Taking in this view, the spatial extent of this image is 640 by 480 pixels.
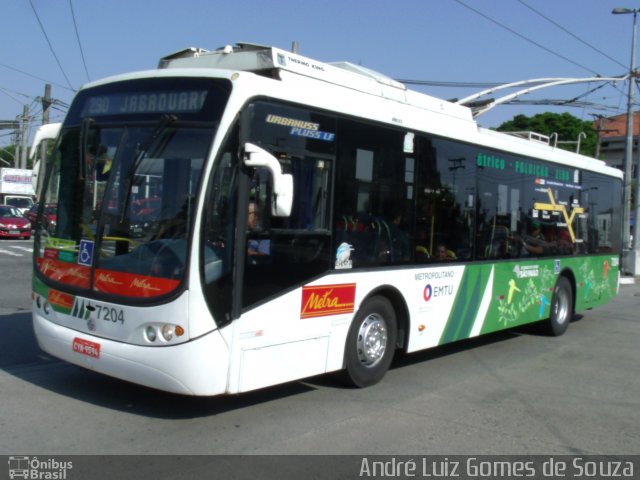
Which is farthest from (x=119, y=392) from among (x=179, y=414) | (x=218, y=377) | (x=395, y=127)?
(x=395, y=127)

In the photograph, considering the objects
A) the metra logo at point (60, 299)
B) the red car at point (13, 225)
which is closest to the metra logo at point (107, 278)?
the metra logo at point (60, 299)

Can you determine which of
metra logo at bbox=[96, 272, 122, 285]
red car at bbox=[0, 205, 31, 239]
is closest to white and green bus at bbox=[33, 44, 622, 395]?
metra logo at bbox=[96, 272, 122, 285]

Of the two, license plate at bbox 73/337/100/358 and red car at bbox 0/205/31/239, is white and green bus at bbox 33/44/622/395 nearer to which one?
license plate at bbox 73/337/100/358

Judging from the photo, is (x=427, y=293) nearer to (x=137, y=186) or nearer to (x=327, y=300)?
(x=327, y=300)

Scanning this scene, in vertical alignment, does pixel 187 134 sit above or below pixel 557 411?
above

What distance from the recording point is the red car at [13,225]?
31942mm

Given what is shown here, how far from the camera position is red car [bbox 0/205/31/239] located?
105ft

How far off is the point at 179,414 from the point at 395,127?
12.4 feet

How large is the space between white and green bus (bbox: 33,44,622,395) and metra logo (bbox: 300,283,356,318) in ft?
0.06

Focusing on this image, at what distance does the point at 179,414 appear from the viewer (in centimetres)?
615

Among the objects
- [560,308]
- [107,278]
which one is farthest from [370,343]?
[560,308]

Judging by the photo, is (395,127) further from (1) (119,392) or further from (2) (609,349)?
(2) (609,349)

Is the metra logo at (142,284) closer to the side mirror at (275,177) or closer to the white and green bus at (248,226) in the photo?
the white and green bus at (248,226)

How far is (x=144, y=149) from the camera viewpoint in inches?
229
